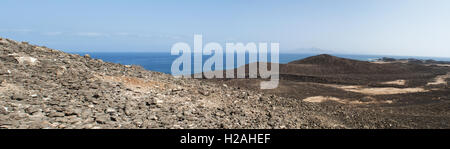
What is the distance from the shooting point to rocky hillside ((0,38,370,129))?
150 inches

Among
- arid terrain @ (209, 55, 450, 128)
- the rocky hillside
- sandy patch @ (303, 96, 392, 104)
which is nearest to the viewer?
the rocky hillside

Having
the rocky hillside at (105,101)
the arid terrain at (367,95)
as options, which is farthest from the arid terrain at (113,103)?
the arid terrain at (367,95)

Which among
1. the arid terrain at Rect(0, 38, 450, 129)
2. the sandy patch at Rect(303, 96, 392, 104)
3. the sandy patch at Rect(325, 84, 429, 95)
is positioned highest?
the arid terrain at Rect(0, 38, 450, 129)

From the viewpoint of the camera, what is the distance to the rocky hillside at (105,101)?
3812 millimetres

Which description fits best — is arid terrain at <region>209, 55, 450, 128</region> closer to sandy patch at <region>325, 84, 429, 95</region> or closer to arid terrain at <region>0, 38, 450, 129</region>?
sandy patch at <region>325, 84, 429, 95</region>

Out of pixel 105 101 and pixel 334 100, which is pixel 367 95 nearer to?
pixel 334 100

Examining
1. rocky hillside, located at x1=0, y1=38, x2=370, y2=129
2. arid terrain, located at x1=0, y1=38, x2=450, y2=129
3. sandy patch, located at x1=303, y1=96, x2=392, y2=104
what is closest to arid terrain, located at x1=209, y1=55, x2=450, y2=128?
sandy patch, located at x1=303, y1=96, x2=392, y2=104

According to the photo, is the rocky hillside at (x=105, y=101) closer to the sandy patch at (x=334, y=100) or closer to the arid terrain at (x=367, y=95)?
the arid terrain at (x=367, y=95)

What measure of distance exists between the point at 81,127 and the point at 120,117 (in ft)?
2.27

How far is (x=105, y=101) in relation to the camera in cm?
461
